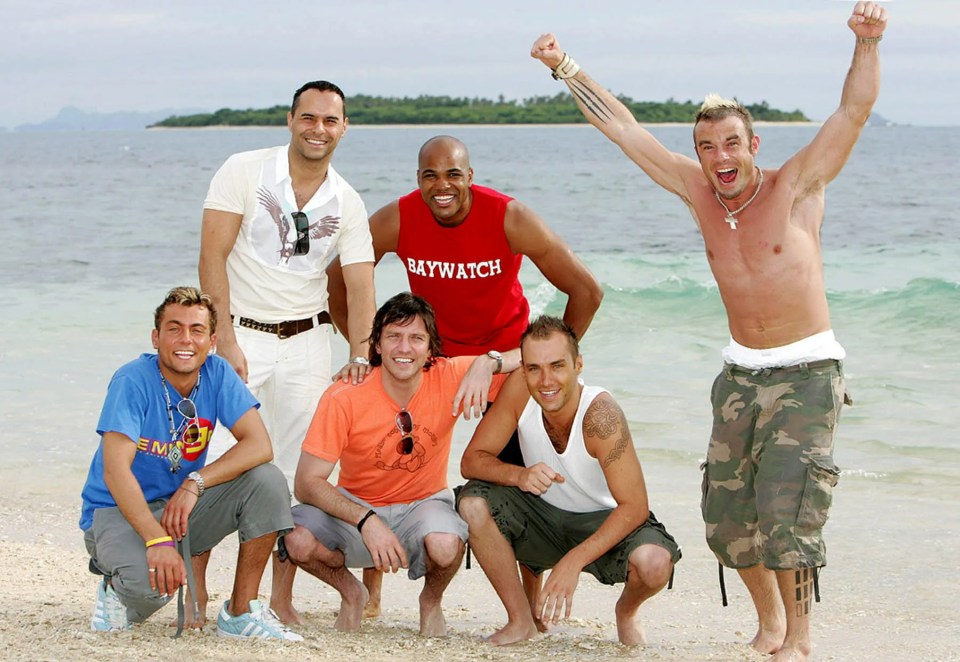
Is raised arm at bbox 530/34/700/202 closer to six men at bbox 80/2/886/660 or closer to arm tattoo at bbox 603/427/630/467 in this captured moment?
six men at bbox 80/2/886/660

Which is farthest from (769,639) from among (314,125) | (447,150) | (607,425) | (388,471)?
(314,125)

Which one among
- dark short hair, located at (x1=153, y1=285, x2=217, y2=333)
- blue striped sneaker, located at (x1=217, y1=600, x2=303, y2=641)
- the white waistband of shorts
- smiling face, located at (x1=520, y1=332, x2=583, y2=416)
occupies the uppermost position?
dark short hair, located at (x1=153, y1=285, x2=217, y2=333)

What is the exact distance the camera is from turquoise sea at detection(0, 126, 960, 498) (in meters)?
8.64

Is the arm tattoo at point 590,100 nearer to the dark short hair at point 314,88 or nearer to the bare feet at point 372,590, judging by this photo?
the dark short hair at point 314,88

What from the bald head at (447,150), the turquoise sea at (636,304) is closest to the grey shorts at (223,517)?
the bald head at (447,150)

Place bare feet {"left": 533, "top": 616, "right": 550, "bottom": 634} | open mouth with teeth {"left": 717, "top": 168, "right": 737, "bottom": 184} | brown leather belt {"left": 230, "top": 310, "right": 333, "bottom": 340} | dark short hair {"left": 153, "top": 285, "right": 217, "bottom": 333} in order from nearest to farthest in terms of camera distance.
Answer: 1. open mouth with teeth {"left": 717, "top": 168, "right": 737, "bottom": 184}
2. dark short hair {"left": 153, "top": 285, "right": 217, "bottom": 333}
3. bare feet {"left": 533, "top": 616, "right": 550, "bottom": 634}
4. brown leather belt {"left": 230, "top": 310, "right": 333, "bottom": 340}

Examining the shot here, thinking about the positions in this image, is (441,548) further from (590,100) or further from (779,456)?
(590,100)

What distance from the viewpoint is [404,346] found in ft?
15.6

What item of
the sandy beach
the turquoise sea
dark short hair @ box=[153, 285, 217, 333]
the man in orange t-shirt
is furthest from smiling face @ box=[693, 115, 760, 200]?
the turquoise sea

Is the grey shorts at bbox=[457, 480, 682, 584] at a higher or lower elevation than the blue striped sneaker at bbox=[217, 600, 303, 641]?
higher

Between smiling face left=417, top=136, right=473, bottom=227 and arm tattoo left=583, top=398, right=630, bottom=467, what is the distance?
1.10m

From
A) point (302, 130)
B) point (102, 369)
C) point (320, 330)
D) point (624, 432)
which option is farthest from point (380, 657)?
point (102, 369)

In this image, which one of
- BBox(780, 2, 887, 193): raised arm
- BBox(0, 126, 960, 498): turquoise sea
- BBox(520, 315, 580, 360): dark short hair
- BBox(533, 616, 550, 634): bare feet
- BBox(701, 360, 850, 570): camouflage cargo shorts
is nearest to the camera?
BBox(780, 2, 887, 193): raised arm

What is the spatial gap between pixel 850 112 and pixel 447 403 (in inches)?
76.9
